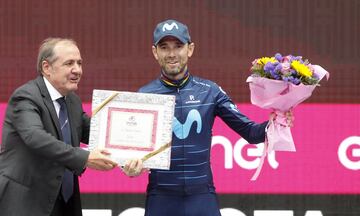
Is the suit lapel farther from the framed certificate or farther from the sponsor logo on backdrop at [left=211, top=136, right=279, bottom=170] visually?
the sponsor logo on backdrop at [left=211, top=136, right=279, bottom=170]

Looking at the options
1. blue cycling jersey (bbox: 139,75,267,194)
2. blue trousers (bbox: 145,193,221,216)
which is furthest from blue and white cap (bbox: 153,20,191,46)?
blue trousers (bbox: 145,193,221,216)

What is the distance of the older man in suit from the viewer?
10.4 feet

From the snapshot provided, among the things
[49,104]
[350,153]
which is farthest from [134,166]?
[350,153]

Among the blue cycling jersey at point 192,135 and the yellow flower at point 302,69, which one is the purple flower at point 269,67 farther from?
the blue cycling jersey at point 192,135

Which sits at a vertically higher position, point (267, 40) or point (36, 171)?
point (267, 40)

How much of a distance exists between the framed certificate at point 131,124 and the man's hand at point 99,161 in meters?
0.04

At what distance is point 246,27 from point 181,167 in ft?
4.37

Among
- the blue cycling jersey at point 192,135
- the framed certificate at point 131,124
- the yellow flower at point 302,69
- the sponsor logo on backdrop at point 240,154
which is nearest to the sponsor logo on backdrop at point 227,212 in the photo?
the sponsor logo on backdrop at point 240,154

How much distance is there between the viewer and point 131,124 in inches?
132

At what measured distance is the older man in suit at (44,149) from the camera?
317cm

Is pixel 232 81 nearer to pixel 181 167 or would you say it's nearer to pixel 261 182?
pixel 261 182

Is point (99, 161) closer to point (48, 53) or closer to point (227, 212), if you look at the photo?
point (48, 53)

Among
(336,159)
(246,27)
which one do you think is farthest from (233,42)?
(336,159)

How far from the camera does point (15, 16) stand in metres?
4.61
